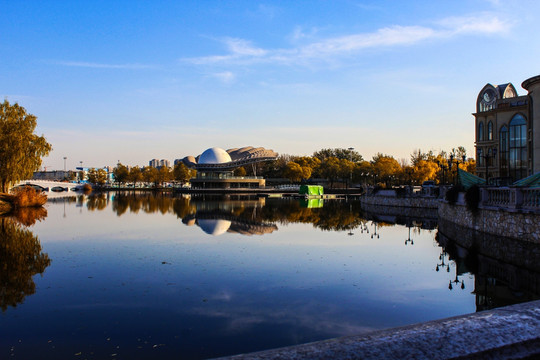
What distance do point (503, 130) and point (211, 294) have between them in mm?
50878

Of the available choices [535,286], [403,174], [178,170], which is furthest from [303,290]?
[178,170]

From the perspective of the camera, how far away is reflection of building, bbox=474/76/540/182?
50.7 metres

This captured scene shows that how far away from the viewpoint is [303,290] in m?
13.6

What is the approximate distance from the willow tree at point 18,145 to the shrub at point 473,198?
46.8 metres

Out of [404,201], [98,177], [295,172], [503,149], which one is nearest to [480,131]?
[503,149]

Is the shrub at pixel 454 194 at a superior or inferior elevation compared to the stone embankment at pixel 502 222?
superior

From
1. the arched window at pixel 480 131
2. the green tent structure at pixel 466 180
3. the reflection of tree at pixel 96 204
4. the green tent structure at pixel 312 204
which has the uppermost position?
the arched window at pixel 480 131

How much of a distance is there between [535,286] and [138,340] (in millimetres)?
11630

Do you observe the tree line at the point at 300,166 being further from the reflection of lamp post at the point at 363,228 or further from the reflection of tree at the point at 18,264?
the reflection of tree at the point at 18,264

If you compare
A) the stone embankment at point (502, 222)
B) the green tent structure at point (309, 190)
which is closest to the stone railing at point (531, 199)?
the stone embankment at point (502, 222)

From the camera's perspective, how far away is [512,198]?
21.1m

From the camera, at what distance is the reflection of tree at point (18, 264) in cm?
1331

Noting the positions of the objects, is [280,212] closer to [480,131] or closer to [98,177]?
[480,131]

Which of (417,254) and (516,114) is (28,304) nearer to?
(417,254)
